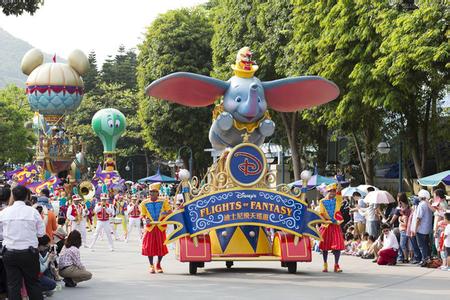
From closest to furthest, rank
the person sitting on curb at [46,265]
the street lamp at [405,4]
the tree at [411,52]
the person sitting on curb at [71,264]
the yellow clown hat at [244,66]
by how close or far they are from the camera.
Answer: the person sitting on curb at [46,265], the person sitting on curb at [71,264], the yellow clown hat at [244,66], the tree at [411,52], the street lamp at [405,4]

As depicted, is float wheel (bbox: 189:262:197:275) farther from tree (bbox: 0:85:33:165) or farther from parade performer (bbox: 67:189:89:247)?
tree (bbox: 0:85:33:165)

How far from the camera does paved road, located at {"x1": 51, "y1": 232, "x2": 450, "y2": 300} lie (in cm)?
1392

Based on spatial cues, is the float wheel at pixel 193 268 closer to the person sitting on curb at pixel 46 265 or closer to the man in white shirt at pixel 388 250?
the person sitting on curb at pixel 46 265

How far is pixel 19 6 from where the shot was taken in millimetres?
17625

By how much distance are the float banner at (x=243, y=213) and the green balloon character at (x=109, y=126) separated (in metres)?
39.5

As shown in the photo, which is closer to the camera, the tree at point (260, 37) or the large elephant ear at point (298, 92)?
the large elephant ear at point (298, 92)

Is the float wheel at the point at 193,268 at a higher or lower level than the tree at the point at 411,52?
lower

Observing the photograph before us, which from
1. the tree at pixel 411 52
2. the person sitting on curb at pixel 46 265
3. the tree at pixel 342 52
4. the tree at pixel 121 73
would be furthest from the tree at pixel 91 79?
the person sitting on curb at pixel 46 265

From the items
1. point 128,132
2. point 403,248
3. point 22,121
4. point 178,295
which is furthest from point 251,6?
point 22,121

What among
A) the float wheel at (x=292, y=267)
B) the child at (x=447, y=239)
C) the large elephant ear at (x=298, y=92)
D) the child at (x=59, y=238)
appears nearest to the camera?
the child at (x=59, y=238)

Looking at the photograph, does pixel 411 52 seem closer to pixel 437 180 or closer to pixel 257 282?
pixel 437 180

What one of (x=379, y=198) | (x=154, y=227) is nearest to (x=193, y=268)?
(x=154, y=227)

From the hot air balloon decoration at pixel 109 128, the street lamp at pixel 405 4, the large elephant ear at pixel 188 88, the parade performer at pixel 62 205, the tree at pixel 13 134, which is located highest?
the tree at pixel 13 134

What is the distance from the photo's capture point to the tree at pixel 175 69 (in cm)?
5172
